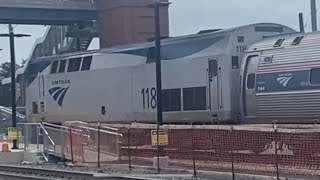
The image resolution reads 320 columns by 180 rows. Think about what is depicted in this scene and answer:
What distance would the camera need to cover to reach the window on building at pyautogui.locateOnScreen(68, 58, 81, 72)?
123ft

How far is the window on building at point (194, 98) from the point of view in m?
29.2

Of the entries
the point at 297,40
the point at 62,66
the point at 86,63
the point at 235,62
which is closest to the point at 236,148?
the point at 297,40

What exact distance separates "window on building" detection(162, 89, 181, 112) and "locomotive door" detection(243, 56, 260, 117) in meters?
4.18

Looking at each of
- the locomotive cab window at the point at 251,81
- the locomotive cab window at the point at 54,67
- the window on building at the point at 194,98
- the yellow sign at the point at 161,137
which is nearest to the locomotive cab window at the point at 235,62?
the locomotive cab window at the point at 251,81

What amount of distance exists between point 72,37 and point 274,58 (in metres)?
37.9

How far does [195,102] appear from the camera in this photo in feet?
97.2

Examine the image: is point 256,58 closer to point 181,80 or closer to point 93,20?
point 181,80

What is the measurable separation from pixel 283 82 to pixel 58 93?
16.3m

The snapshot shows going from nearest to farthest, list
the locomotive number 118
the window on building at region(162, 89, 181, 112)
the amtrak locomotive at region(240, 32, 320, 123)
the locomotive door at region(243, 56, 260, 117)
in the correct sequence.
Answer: the amtrak locomotive at region(240, 32, 320, 123), the locomotive door at region(243, 56, 260, 117), the window on building at region(162, 89, 181, 112), the locomotive number 118

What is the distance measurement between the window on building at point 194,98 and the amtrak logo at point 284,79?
13.8 feet

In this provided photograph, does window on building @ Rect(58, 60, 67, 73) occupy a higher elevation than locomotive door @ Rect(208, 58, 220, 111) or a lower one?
higher

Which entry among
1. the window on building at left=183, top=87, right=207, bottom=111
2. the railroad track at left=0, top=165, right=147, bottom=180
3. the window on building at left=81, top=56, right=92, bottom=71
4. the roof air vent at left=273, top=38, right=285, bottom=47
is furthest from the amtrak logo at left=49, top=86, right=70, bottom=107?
the roof air vent at left=273, top=38, right=285, bottom=47

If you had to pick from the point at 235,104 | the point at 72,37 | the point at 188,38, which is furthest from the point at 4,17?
the point at 235,104

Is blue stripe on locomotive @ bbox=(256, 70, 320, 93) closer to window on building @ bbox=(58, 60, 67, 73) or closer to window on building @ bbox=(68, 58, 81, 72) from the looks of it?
window on building @ bbox=(68, 58, 81, 72)
